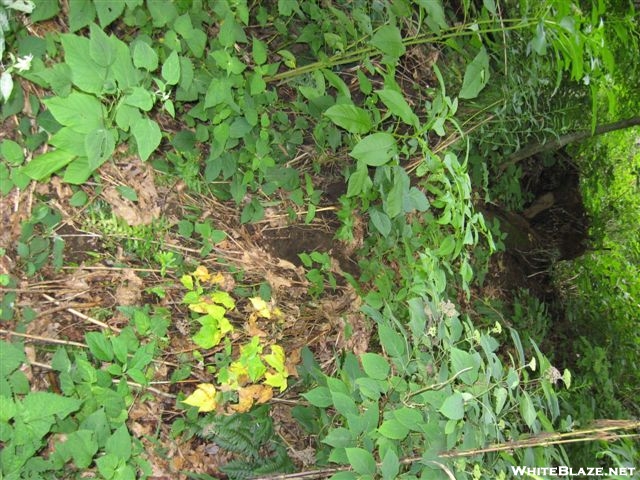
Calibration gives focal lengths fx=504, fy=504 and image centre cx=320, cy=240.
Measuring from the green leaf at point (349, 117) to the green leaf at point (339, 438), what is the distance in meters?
1.16

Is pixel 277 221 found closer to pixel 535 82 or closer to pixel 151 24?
pixel 151 24

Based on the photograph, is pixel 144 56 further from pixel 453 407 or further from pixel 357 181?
pixel 453 407

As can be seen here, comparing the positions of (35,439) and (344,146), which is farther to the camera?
(344,146)

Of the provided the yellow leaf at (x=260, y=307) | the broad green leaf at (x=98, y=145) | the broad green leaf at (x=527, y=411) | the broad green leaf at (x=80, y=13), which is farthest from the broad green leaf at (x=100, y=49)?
the broad green leaf at (x=527, y=411)

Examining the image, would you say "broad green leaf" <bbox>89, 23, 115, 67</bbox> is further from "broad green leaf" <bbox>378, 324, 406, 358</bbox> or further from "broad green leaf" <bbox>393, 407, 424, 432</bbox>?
"broad green leaf" <bbox>393, 407, 424, 432</bbox>

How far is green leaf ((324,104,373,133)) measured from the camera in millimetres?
2012

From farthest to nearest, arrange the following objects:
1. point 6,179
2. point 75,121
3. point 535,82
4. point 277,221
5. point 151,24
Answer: point 535,82
point 277,221
point 151,24
point 6,179
point 75,121

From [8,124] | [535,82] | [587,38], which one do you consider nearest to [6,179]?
[8,124]

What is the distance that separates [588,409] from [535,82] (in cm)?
235

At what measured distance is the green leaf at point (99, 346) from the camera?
1836mm

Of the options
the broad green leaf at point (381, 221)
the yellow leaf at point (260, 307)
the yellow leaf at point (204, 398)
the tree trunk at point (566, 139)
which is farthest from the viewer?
the tree trunk at point (566, 139)

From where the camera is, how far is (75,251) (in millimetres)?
2029

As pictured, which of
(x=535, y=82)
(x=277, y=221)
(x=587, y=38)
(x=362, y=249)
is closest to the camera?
(x=587, y=38)

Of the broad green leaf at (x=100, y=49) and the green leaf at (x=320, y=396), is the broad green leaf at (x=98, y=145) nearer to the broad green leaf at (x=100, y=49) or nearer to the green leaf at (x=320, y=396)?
the broad green leaf at (x=100, y=49)
